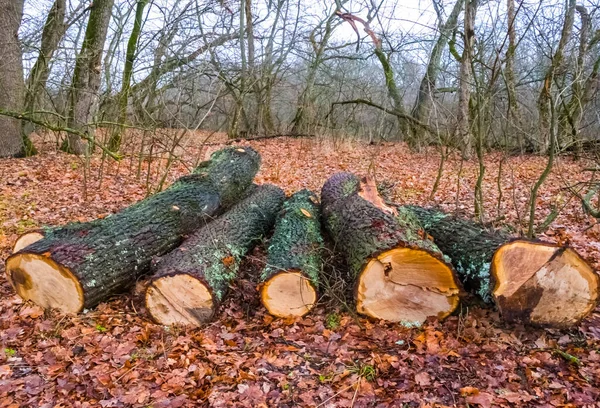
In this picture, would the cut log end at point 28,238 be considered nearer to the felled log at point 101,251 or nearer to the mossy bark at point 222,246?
the felled log at point 101,251

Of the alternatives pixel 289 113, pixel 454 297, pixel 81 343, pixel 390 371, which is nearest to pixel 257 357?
pixel 390 371

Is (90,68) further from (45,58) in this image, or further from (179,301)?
(179,301)

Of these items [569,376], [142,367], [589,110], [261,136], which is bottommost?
[142,367]

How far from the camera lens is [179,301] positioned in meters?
3.51

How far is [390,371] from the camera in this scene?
9.51 feet

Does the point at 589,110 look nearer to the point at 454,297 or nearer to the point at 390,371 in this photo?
the point at 454,297

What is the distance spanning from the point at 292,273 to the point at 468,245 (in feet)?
5.35

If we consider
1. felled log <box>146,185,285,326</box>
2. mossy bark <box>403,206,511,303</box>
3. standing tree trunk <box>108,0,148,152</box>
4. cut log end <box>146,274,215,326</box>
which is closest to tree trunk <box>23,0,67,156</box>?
standing tree trunk <box>108,0,148,152</box>

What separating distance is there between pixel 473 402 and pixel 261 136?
46.8 ft

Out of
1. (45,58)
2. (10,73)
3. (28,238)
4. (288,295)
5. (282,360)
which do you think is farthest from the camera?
(45,58)

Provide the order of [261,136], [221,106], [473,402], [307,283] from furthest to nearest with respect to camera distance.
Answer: [221,106] < [261,136] < [307,283] < [473,402]

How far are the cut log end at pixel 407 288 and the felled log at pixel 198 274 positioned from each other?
128cm

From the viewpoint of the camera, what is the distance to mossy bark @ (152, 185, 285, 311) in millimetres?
3584

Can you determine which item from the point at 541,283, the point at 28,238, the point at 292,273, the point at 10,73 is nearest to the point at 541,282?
the point at 541,283
